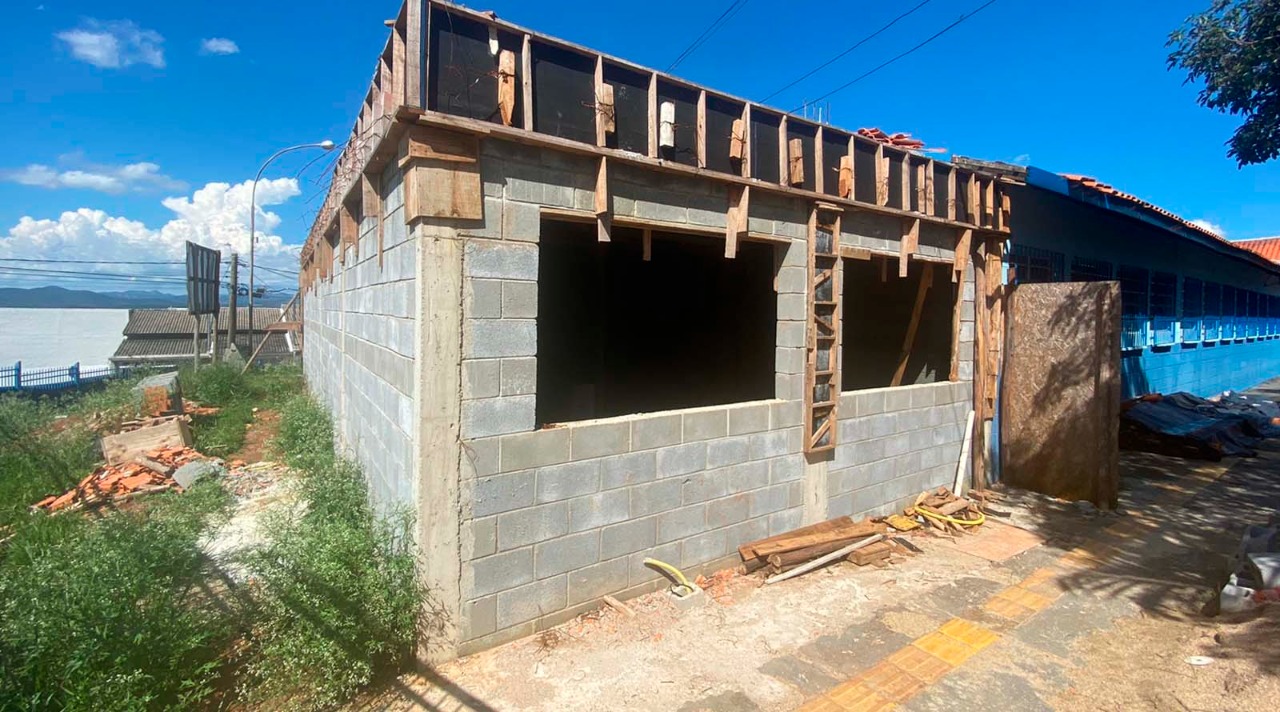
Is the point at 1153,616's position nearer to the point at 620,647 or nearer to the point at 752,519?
the point at 752,519

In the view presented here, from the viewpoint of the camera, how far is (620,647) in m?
4.59

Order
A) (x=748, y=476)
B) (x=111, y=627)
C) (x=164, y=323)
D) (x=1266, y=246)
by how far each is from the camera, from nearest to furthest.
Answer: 1. (x=111, y=627)
2. (x=748, y=476)
3. (x=1266, y=246)
4. (x=164, y=323)

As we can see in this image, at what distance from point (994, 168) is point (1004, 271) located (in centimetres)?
152

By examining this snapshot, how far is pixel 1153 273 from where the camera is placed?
50.5ft

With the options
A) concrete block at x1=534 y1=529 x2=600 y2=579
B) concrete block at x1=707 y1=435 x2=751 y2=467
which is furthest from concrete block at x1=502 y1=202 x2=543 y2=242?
concrete block at x1=707 y1=435 x2=751 y2=467

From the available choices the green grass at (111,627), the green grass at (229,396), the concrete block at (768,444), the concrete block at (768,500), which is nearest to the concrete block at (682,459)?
the concrete block at (768,444)

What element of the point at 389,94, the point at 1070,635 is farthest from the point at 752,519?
the point at 389,94

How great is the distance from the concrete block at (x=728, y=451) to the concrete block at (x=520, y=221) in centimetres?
248

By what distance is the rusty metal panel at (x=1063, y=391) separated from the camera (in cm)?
796

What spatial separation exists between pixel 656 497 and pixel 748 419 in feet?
4.11

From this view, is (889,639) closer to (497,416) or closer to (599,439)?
(599,439)

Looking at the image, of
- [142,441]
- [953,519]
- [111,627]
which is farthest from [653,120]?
[142,441]

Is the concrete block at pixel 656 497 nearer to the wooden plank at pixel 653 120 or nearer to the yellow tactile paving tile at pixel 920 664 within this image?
the yellow tactile paving tile at pixel 920 664

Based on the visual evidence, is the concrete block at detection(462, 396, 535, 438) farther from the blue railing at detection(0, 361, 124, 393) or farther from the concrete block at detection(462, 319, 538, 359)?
the blue railing at detection(0, 361, 124, 393)
